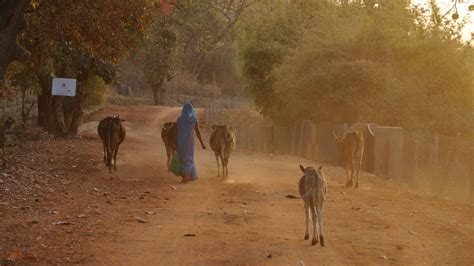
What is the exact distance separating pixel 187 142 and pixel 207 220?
6130 mm

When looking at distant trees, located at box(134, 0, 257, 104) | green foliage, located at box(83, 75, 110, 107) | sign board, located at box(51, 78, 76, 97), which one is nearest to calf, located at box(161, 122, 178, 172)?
sign board, located at box(51, 78, 76, 97)

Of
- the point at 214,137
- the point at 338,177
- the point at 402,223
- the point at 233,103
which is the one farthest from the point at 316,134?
the point at 233,103

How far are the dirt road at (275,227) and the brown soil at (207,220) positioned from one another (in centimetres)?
2

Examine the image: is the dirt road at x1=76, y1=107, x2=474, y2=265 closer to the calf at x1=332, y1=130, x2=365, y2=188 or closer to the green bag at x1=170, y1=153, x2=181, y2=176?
the green bag at x1=170, y1=153, x2=181, y2=176

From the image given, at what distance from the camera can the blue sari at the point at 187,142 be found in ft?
58.6

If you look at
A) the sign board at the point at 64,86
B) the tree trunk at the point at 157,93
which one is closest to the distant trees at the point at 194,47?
the tree trunk at the point at 157,93

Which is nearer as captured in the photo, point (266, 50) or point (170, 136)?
point (170, 136)

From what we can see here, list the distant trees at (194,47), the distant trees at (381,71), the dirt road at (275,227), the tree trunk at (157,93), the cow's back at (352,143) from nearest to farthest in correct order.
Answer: the dirt road at (275,227) → the cow's back at (352,143) → the distant trees at (381,71) → the distant trees at (194,47) → the tree trunk at (157,93)

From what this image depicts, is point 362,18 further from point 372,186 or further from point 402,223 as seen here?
point 402,223

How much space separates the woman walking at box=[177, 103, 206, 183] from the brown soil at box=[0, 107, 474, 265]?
311 millimetres

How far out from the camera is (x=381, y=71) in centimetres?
2892

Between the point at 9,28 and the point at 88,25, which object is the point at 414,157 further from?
the point at 9,28

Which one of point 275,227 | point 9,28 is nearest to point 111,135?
point 9,28

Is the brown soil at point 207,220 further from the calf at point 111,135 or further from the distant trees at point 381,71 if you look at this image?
the distant trees at point 381,71
